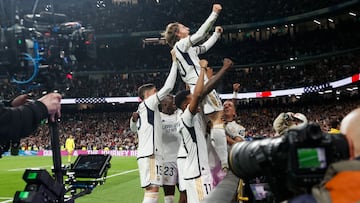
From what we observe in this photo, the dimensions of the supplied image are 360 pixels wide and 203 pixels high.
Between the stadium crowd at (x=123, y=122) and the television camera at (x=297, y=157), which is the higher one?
the television camera at (x=297, y=157)

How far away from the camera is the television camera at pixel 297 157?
1779 millimetres

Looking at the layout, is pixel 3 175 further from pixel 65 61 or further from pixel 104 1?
pixel 104 1

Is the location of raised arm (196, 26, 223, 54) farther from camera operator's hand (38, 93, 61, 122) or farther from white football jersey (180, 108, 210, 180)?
camera operator's hand (38, 93, 61, 122)

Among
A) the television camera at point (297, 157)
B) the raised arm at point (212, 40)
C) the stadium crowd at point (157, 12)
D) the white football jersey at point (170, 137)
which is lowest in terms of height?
the white football jersey at point (170, 137)

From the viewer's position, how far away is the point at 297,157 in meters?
1.78

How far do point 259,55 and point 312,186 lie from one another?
131ft

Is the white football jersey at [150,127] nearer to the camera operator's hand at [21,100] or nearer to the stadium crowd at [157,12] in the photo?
the camera operator's hand at [21,100]

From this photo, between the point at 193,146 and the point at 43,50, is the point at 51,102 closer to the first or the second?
the point at 43,50

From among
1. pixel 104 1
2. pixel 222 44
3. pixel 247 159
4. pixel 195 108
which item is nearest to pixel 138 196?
pixel 195 108

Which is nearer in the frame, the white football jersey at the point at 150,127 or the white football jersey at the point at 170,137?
the white football jersey at the point at 150,127

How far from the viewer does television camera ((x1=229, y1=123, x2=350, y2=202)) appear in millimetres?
1779

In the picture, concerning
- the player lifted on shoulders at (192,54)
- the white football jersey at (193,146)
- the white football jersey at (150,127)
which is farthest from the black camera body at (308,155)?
the white football jersey at (150,127)

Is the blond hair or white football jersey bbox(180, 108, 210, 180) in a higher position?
the blond hair

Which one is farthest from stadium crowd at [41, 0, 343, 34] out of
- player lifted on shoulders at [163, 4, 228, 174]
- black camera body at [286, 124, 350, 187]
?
black camera body at [286, 124, 350, 187]
